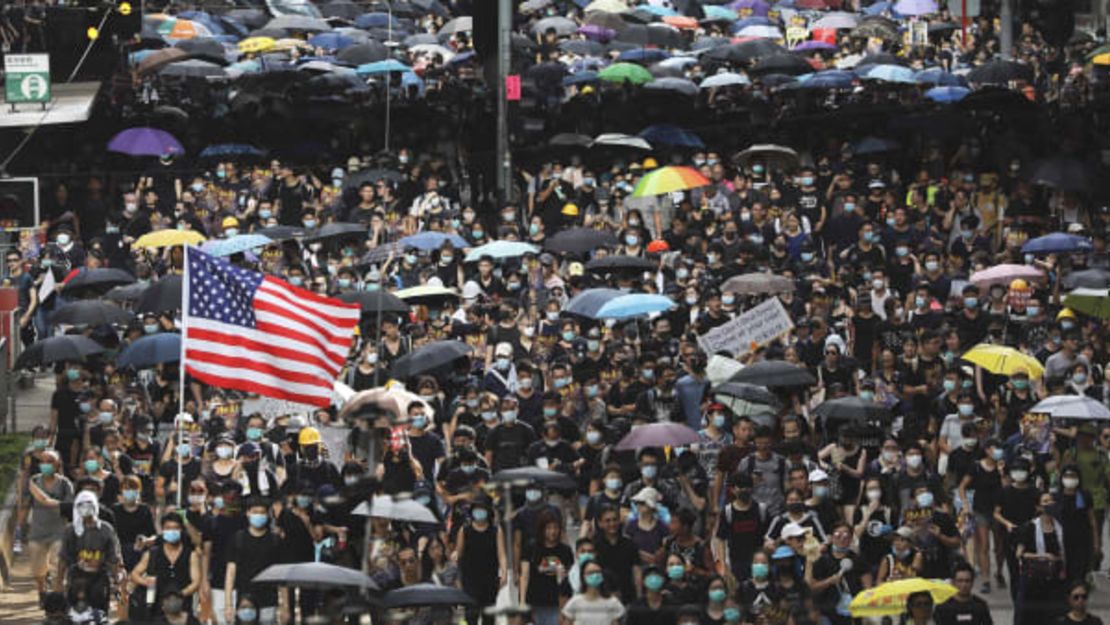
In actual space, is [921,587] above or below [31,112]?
above

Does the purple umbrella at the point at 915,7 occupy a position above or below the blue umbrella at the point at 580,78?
below

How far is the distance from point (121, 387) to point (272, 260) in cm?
566

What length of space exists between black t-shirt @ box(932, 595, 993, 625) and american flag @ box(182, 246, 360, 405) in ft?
17.0

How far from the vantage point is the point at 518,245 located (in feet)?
112

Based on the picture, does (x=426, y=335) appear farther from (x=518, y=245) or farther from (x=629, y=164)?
(x=629, y=164)

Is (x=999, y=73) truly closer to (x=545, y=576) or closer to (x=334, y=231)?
(x=334, y=231)

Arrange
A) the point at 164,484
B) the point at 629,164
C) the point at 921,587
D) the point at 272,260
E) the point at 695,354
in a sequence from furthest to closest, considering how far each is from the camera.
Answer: the point at 629,164 → the point at 272,260 → the point at 695,354 → the point at 164,484 → the point at 921,587

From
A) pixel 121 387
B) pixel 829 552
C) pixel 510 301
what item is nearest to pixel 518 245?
pixel 510 301

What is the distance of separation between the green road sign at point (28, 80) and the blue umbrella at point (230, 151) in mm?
2477

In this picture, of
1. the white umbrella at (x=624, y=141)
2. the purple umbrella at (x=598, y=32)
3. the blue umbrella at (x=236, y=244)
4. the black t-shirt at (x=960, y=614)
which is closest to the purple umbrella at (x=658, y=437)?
the black t-shirt at (x=960, y=614)

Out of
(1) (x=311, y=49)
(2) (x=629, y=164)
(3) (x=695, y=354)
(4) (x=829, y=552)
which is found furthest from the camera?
(1) (x=311, y=49)

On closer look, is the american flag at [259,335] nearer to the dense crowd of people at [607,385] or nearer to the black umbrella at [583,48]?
the dense crowd of people at [607,385]

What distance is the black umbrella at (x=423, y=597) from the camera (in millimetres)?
20750

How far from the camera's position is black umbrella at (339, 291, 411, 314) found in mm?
29844
